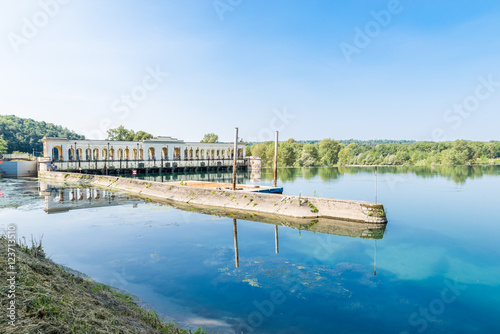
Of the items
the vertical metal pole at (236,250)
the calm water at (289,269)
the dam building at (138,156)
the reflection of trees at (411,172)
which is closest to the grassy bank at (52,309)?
the calm water at (289,269)

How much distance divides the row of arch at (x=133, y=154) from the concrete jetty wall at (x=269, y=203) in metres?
33.7

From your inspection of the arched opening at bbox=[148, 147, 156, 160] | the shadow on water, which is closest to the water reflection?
the shadow on water

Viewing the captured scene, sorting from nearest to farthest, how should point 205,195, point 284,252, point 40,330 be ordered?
1. point 40,330
2. point 284,252
3. point 205,195

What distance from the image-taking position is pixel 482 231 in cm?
1606

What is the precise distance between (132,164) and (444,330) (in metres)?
60.7

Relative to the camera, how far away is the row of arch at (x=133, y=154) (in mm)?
58344

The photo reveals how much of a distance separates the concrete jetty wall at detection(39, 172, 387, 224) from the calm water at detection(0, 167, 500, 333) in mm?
1645

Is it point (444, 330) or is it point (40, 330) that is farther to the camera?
point (444, 330)

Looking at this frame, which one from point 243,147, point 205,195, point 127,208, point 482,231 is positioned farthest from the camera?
point 243,147

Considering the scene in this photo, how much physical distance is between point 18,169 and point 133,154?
19.5m

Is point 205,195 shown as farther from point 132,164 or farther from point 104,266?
point 132,164

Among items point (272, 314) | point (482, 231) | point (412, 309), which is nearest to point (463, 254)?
point (482, 231)

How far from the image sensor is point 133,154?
6594 centimetres

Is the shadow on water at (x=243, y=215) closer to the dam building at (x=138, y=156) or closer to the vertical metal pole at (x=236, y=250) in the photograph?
the vertical metal pole at (x=236, y=250)
